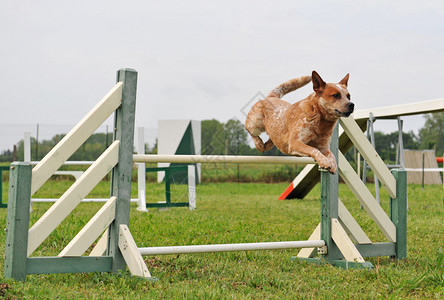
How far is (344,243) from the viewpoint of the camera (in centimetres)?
304

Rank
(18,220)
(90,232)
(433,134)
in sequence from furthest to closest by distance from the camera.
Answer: (433,134), (90,232), (18,220)

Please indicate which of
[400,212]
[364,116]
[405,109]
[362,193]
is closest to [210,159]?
[362,193]

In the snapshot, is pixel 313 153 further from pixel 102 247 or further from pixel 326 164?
pixel 102 247

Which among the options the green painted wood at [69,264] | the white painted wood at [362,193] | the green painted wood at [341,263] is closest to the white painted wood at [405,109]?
the white painted wood at [362,193]

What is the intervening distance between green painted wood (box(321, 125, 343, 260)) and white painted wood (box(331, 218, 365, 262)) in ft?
0.09

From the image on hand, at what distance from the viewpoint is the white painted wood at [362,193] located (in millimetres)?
3150

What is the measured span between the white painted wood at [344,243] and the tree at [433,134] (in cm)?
1490

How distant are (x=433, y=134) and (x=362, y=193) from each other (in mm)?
17276

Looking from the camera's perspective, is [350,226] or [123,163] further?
[350,226]

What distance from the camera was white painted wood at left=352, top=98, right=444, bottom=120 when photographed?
5.27m

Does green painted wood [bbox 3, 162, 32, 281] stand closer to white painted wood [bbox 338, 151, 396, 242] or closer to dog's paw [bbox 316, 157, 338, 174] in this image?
→ dog's paw [bbox 316, 157, 338, 174]

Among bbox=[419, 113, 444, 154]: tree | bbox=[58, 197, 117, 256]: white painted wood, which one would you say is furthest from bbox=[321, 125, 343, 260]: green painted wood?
bbox=[419, 113, 444, 154]: tree

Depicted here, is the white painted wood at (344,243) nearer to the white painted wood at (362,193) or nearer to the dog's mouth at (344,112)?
the white painted wood at (362,193)

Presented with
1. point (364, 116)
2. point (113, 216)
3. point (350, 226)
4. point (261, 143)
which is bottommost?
point (350, 226)
